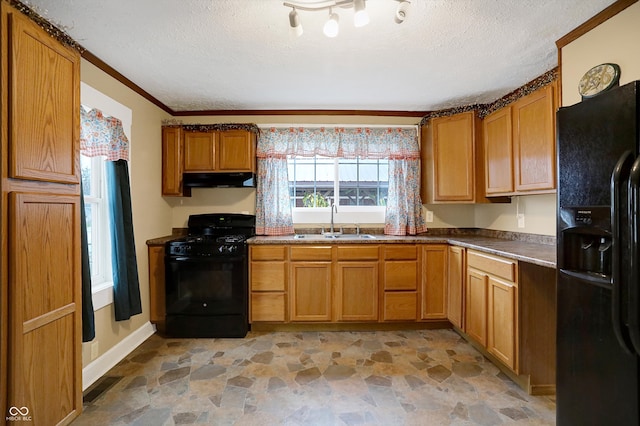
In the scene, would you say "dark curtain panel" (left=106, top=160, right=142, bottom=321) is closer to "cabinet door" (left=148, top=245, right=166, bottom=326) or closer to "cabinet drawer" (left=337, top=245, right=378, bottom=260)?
"cabinet door" (left=148, top=245, right=166, bottom=326)

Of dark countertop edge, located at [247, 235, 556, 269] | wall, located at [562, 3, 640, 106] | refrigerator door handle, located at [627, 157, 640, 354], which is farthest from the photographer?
dark countertop edge, located at [247, 235, 556, 269]

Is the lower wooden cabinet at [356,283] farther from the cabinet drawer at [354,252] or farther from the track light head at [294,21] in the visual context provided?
the track light head at [294,21]

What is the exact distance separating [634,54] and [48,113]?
299 cm

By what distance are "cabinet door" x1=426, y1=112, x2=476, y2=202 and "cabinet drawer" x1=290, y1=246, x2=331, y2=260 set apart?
51.1 inches

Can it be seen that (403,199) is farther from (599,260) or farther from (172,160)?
(172,160)

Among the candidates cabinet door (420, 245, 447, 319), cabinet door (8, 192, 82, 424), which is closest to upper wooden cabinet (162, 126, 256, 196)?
cabinet door (8, 192, 82, 424)

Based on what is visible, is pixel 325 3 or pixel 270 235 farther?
pixel 270 235

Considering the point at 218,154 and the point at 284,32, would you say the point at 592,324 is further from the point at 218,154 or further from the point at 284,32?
the point at 218,154

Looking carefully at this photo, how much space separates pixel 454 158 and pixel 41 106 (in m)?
3.18

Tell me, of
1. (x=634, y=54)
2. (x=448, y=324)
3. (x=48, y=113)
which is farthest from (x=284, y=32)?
(x=448, y=324)

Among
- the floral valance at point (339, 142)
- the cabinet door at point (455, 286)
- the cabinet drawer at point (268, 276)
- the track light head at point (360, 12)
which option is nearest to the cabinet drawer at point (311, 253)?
the cabinet drawer at point (268, 276)

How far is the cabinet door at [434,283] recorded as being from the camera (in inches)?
120

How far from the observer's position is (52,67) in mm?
1507

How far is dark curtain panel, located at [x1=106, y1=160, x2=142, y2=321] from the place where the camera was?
7.89 ft
